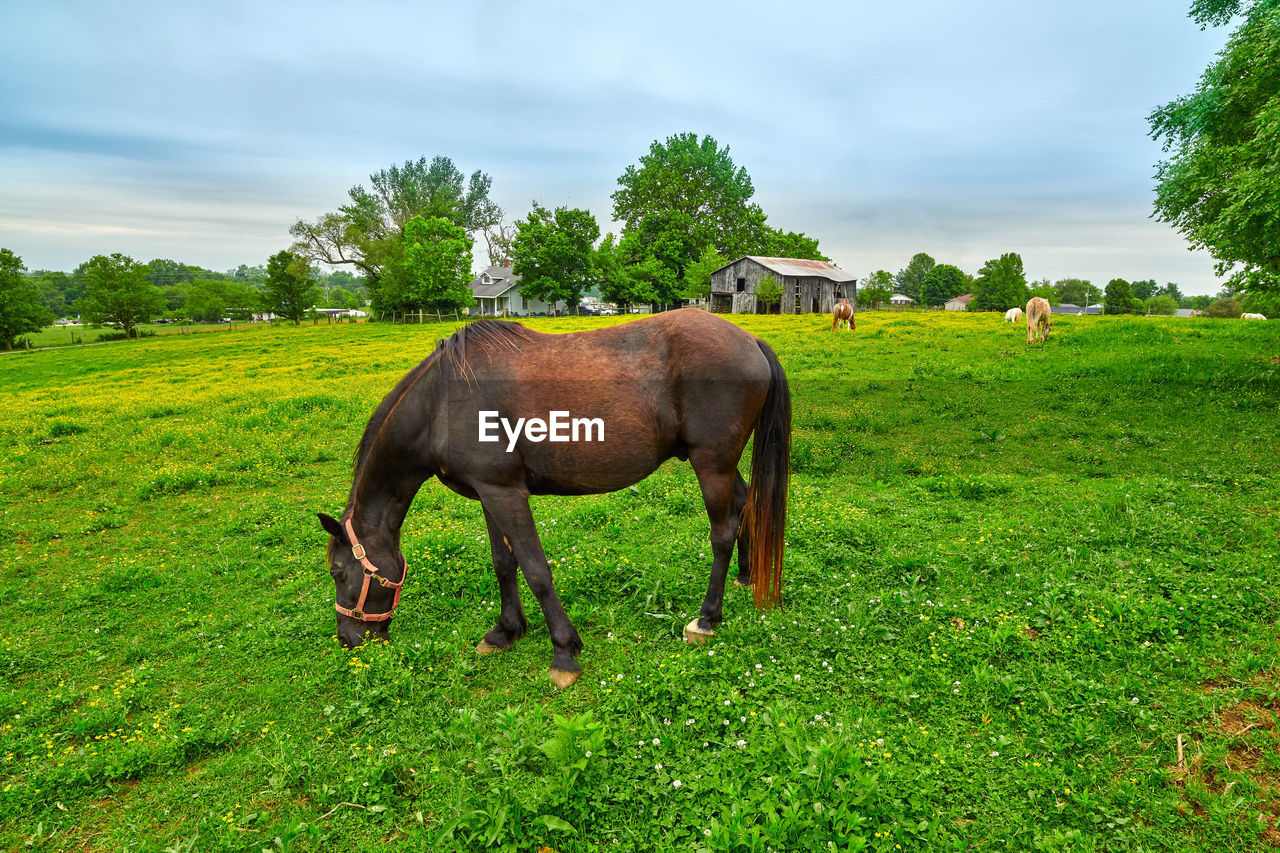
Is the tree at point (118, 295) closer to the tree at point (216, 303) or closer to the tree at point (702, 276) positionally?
the tree at point (216, 303)

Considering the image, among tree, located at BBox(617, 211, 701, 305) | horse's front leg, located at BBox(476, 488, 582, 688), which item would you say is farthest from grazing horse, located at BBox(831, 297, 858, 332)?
tree, located at BBox(617, 211, 701, 305)

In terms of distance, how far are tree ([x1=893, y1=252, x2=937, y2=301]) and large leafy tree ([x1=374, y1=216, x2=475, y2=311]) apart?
4878 inches

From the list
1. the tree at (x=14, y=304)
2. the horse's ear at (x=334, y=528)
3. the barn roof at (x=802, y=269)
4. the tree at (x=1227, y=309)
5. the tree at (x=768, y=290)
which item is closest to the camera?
the horse's ear at (x=334, y=528)

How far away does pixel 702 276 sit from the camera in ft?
200

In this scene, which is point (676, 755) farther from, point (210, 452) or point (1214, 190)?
point (1214, 190)

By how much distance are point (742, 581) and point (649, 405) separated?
247 centimetres

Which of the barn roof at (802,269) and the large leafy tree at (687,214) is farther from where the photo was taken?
the large leafy tree at (687,214)

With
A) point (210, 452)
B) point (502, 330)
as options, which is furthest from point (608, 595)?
point (210, 452)

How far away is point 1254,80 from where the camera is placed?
12.6 metres

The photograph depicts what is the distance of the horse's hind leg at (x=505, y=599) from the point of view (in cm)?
517

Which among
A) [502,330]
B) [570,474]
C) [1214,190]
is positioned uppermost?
[1214,190]

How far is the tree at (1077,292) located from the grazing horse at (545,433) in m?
145

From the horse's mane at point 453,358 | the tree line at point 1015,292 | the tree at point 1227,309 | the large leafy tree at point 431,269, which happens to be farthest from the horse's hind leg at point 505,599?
the tree at point 1227,309

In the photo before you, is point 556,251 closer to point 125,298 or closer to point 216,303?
point 125,298
